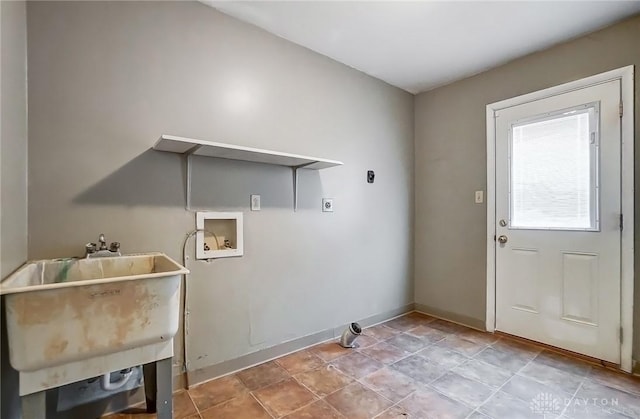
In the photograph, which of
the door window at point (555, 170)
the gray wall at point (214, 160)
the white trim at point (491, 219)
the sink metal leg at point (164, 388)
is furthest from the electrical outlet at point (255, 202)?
the door window at point (555, 170)

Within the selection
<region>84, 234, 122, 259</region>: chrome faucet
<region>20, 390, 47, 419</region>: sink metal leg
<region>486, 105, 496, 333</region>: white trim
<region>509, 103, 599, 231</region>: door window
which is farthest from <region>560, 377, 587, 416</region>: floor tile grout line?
Result: <region>84, 234, 122, 259</region>: chrome faucet

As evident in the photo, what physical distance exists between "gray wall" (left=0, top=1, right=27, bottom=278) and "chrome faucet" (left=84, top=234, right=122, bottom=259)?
0.24 meters

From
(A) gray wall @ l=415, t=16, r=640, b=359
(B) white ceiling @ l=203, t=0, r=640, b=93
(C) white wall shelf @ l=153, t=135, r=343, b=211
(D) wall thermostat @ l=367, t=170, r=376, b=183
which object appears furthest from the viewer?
(D) wall thermostat @ l=367, t=170, r=376, b=183

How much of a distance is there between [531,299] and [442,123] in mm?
1926

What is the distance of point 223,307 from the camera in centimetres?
202

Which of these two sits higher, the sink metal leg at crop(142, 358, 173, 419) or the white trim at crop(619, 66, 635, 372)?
the white trim at crop(619, 66, 635, 372)

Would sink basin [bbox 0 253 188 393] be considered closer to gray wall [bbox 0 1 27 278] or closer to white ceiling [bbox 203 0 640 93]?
gray wall [bbox 0 1 27 278]

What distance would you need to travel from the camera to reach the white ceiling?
196 centimetres

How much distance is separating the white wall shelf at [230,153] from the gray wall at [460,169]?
61.8 inches

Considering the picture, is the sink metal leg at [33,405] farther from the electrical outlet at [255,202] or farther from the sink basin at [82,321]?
the electrical outlet at [255,202]

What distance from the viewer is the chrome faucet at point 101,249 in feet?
4.97

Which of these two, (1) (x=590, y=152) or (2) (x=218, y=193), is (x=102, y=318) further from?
(1) (x=590, y=152)

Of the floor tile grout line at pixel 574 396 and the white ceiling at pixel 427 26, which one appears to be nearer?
the floor tile grout line at pixel 574 396

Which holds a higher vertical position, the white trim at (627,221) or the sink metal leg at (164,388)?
the white trim at (627,221)
